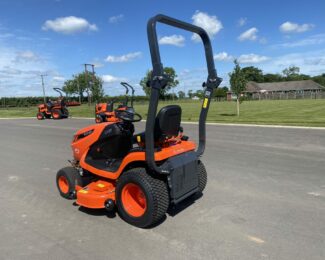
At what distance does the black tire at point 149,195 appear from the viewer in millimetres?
3297

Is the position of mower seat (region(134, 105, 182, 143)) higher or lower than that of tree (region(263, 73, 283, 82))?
lower

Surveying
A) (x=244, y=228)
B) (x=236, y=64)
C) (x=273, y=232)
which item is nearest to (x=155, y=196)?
(x=244, y=228)

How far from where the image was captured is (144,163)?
356 cm

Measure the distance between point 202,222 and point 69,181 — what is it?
1.89 metres

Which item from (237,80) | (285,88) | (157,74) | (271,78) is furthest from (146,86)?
(271,78)

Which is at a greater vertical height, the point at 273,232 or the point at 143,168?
the point at 143,168

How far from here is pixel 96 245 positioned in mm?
3055

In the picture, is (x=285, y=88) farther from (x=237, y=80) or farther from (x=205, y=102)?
(x=205, y=102)

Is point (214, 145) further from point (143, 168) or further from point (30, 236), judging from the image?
point (30, 236)

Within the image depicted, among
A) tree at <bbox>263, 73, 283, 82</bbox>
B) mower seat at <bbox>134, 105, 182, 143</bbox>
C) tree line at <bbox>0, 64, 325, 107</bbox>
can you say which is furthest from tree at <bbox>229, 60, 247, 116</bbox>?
tree at <bbox>263, 73, 283, 82</bbox>

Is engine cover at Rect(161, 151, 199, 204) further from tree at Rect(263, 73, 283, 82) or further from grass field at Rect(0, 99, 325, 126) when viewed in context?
tree at Rect(263, 73, 283, 82)

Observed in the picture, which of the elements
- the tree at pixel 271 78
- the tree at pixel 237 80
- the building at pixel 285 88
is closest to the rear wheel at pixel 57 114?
the tree at pixel 237 80

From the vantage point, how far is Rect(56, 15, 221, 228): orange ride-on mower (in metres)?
3.22

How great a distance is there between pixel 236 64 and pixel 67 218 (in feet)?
53.7
